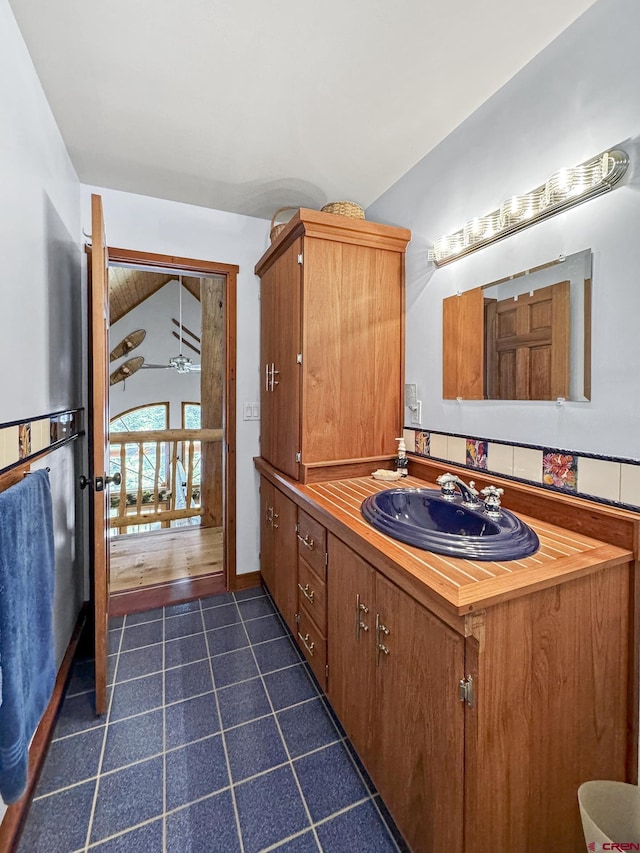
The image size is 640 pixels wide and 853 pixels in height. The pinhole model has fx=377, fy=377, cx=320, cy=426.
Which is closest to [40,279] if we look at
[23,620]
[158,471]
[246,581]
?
[23,620]

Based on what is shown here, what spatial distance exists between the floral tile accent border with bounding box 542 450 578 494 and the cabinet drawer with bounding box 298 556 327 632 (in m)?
0.92

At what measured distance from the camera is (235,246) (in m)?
2.46

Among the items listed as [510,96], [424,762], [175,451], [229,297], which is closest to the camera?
[424,762]

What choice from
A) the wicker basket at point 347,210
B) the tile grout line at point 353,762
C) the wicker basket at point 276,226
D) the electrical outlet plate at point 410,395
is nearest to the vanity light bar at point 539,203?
the wicker basket at point 347,210

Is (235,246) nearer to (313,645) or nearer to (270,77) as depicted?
(270,77)

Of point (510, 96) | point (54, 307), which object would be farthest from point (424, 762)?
point (510, 96)

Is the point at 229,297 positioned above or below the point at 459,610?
above

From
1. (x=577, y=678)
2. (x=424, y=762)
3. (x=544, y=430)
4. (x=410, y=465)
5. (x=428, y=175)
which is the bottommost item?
(x=424, y=762)

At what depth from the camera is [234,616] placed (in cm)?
224

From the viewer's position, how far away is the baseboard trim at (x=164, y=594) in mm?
2330

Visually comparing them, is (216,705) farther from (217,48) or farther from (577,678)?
(217,48)

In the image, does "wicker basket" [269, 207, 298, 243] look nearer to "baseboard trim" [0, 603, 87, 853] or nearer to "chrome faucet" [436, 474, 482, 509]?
"chrome faucet" [436, 474, 482, 509]

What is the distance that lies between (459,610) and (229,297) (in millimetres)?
2238

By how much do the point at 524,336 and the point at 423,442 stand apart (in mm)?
693
